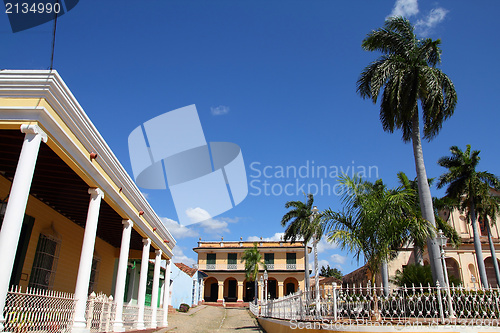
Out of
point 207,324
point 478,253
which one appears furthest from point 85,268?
point 478,253

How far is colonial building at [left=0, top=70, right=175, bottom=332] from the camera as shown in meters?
5.68

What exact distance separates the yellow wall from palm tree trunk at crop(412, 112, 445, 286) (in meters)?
11.7

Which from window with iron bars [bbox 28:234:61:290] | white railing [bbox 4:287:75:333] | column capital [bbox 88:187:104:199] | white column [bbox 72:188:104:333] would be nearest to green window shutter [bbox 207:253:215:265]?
window with iron bars [bbox 28:234:61:290]

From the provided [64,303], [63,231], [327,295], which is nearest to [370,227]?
[327,295]

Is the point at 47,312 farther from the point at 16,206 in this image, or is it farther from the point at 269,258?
the point at 269,258

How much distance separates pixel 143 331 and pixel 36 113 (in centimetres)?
821

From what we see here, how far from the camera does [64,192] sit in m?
8.93

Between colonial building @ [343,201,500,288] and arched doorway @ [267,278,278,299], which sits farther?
arched doorway @ [267,278,278,299]

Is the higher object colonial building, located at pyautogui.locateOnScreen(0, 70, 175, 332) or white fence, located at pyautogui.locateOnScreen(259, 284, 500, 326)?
colonial building, located at pyautogui.locateOnScreen(0, 70, 175, 332)

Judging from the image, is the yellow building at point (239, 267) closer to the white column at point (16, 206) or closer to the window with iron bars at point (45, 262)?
the window with iron bars at point (45, 262)

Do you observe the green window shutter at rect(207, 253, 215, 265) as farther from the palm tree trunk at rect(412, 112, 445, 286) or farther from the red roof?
the palm tree trunk at rect(412, 112, 445, 286)

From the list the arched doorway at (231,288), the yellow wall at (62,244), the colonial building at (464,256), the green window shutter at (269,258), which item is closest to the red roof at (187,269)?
the arched doorway at (231,288)

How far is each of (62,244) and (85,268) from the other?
14.4ft

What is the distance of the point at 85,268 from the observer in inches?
290
